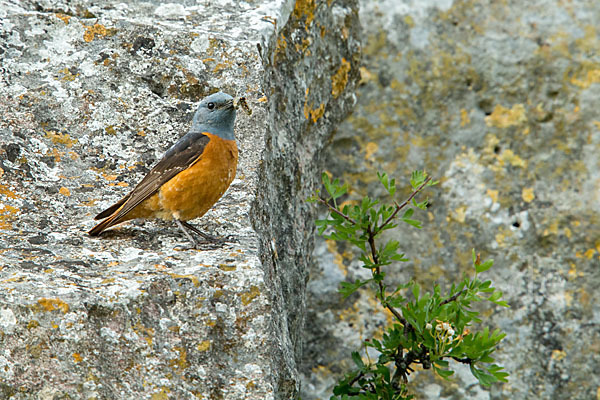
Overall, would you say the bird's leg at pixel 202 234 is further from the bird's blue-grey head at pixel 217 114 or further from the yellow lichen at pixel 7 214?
the yellow lichen at pixel 7 214

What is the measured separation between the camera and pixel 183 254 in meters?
3.18

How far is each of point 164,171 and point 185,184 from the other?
0.48ft

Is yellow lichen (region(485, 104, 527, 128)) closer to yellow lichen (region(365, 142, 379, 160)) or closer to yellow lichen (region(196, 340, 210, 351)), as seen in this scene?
yellow lichen (region(365, 142, 379, 160))

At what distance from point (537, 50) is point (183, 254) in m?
3.96

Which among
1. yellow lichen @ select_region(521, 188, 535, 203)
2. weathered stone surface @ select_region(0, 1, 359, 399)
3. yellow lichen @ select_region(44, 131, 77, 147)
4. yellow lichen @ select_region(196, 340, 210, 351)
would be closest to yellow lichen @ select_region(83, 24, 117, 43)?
weathered stone surface @ select_region(0, 1, 359, 399)

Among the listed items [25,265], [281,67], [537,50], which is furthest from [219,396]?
[537,50]

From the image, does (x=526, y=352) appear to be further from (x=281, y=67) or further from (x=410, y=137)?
(x=281, y=67)

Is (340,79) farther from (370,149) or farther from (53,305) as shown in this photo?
(53,305)

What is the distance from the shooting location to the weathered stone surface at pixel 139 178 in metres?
2.64

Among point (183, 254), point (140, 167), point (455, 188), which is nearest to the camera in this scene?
point (183, 254)

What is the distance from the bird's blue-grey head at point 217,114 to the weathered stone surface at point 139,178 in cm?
26

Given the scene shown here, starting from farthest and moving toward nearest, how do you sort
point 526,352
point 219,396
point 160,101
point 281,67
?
point 526,352 < point 281,67 < point 160,101 < point 219,396

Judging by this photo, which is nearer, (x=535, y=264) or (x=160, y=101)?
(x=160, y=101)

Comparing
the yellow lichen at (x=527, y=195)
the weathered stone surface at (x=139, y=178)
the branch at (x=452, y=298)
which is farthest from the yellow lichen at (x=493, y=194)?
the branch at (x=452, y=298)
